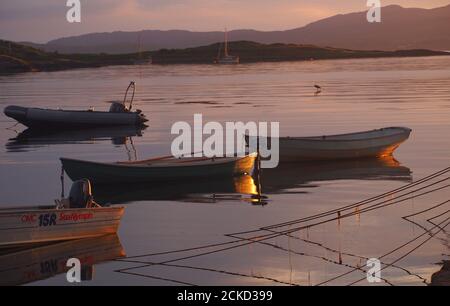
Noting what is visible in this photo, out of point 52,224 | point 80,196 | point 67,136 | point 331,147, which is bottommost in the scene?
point 67,136

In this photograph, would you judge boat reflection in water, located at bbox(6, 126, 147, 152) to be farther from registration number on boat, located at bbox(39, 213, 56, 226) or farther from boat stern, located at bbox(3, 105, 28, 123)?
registration number on boat, located at bbox(39, 213, 56, 226)

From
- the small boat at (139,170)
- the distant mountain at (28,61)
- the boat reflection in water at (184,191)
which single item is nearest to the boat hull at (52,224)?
the boat reflection in water at (184,191)

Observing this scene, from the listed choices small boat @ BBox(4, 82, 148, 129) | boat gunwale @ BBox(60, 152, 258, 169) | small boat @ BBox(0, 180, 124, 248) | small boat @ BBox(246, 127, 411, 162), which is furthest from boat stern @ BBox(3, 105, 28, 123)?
small boat @ BBox(0, 180, 124, 248)

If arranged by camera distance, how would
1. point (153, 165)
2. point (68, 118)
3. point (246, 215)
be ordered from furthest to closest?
point (68, 118) < point (153, 165) < point (246, 215)

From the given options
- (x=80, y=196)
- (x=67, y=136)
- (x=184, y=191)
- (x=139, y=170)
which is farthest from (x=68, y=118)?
(x=80, y=196)

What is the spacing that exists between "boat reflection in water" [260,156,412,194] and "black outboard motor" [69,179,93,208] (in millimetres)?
9693

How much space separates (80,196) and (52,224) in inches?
39.1

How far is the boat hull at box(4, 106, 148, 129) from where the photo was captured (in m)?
51.4

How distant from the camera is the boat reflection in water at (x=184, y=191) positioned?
2800 centimetres

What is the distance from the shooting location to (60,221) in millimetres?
20391

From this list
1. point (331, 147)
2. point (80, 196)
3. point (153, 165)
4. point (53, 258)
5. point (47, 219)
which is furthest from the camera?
point (331, 147)

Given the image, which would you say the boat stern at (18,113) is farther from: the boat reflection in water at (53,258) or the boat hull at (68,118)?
the boat reflection in water at (53,258)

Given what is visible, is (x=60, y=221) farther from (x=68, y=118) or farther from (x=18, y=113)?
(x=18, y=113)

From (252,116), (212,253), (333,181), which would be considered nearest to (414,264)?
(212,253)
